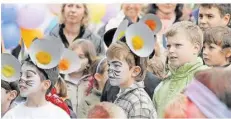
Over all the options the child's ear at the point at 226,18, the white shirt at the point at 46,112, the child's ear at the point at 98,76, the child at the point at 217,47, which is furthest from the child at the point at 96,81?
the child's ear at the point at 226,18

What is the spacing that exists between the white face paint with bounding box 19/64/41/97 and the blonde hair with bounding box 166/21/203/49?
633mm

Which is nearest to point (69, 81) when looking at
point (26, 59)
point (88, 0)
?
point (26, 59)

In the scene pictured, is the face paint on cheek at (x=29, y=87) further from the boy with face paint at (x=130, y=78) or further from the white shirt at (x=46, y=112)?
the boy with face paint at (x=130, y=78)

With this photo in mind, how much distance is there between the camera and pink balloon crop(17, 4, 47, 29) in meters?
1.94

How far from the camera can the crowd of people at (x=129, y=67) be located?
6.10 feet

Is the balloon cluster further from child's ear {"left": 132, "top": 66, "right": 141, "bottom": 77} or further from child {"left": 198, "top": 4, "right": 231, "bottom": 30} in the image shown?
child {"left": 198, "top": 4, "right": 231, "bottom": 30}

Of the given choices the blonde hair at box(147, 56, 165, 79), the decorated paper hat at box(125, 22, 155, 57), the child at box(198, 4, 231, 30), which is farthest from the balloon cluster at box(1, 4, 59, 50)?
the child at box(198, 4, 231, 30)

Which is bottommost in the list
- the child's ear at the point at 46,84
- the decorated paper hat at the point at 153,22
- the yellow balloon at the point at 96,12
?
the child's ear at the point at 46,84

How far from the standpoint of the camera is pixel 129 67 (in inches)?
75.1

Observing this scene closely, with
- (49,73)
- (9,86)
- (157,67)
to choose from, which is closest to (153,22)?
(157,67)

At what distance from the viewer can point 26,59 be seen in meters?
1.95

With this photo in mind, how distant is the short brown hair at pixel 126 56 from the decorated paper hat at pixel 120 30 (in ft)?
0.07

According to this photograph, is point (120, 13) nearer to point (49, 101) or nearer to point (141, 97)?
point (141, 97)

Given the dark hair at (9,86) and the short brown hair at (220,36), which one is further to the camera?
the dark hair at (9,86)
